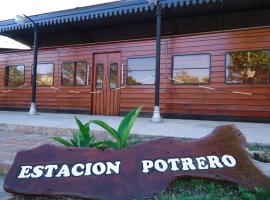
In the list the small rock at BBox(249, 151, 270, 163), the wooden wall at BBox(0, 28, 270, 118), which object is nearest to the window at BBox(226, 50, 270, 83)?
the wooden wall at BBox(0, 28, 270, 118)

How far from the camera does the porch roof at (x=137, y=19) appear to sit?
7711 mm

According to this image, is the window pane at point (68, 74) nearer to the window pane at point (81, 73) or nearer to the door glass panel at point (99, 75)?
the window pane at point (81, 73)

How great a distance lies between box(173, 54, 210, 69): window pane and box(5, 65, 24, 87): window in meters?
6.04

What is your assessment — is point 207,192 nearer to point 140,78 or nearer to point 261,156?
point 261,156

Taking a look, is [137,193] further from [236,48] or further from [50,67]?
[50,67]

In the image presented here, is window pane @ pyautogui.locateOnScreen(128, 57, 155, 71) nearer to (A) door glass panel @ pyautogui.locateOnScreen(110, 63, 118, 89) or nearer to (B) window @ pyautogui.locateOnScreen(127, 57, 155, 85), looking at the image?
(B) window @ pyautogui.locateOnScreen(127, 57, 155, 85)

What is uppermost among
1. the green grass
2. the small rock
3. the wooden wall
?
the wooden wall

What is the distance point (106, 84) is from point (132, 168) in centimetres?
709

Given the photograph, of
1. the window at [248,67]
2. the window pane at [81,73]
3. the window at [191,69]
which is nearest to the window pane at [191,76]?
the window at [191,69]

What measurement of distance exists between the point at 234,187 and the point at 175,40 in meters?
6.52

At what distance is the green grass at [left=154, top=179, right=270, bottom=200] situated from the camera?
6.73 feet

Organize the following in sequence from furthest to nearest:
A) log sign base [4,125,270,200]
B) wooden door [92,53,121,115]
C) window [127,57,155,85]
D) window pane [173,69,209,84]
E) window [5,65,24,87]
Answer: window [5,65,24,87], wooden door [92,53,121,115], window [127,57,155,85], window pane [173,69,209,84], log sign base [4,125,270,200]

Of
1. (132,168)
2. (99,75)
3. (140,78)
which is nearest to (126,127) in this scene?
(132,168)

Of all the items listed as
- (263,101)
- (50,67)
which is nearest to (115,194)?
(263,101)
